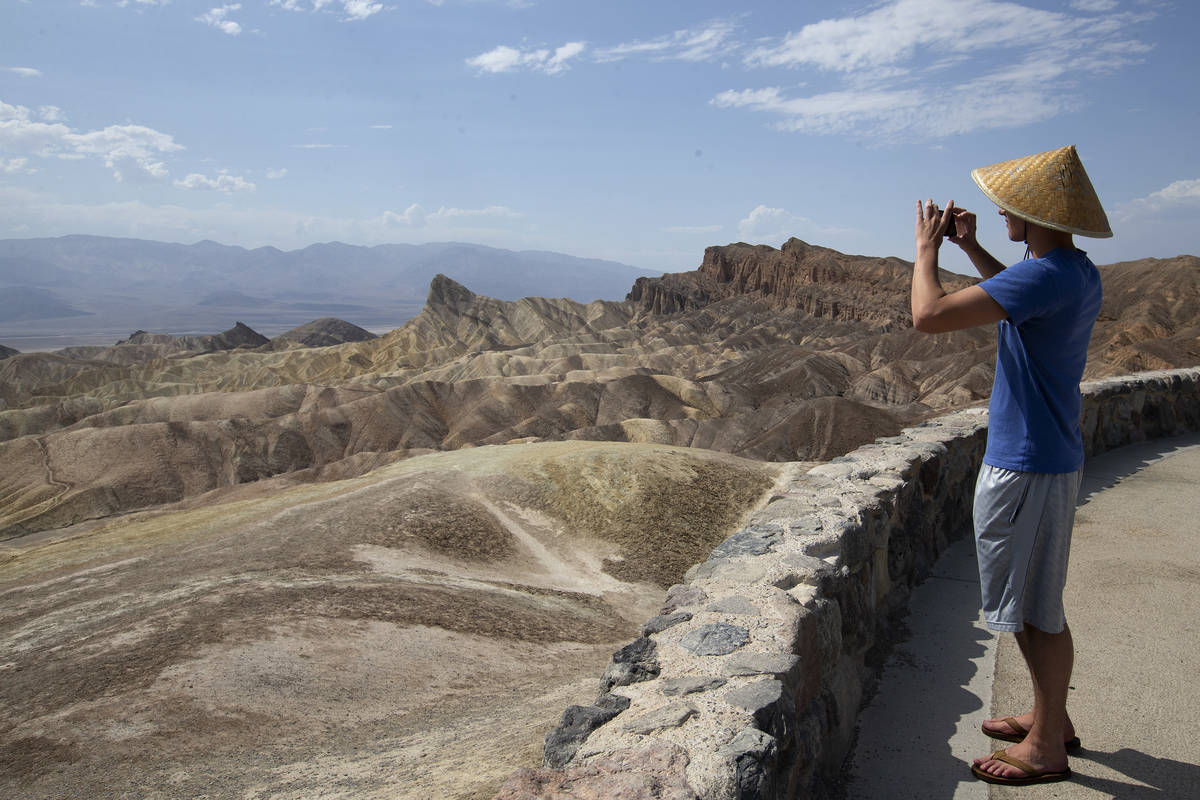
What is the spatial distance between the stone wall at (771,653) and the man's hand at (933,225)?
5.84 ft

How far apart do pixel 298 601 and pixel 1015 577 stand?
25.9ft

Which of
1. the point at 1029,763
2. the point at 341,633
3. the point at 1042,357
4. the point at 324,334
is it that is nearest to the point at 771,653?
the point at 1029,763

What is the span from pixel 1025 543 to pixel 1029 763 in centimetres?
92

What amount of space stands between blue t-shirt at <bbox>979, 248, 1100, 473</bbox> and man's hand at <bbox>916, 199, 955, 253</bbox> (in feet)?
1.11

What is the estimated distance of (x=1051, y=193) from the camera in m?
2.99

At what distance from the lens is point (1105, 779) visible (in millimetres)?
3238

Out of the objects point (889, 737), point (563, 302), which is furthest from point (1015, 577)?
point (563, 302)

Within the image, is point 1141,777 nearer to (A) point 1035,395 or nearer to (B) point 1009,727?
(B) point 1009,727

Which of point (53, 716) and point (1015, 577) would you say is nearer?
point (1015, 577)

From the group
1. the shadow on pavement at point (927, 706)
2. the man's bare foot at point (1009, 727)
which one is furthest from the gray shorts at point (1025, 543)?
the shadow on pavement at point (927, 706)

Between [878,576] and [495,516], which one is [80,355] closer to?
[495,516]

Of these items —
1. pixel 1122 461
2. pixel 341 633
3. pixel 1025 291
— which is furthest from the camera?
pixel 1122 461

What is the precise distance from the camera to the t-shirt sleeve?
111 inches

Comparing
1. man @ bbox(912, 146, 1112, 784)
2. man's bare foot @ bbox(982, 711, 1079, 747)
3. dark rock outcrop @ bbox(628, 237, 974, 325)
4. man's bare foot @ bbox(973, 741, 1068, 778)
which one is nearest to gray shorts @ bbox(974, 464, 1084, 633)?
man @ bbox(912, 146, 1112, 784)
